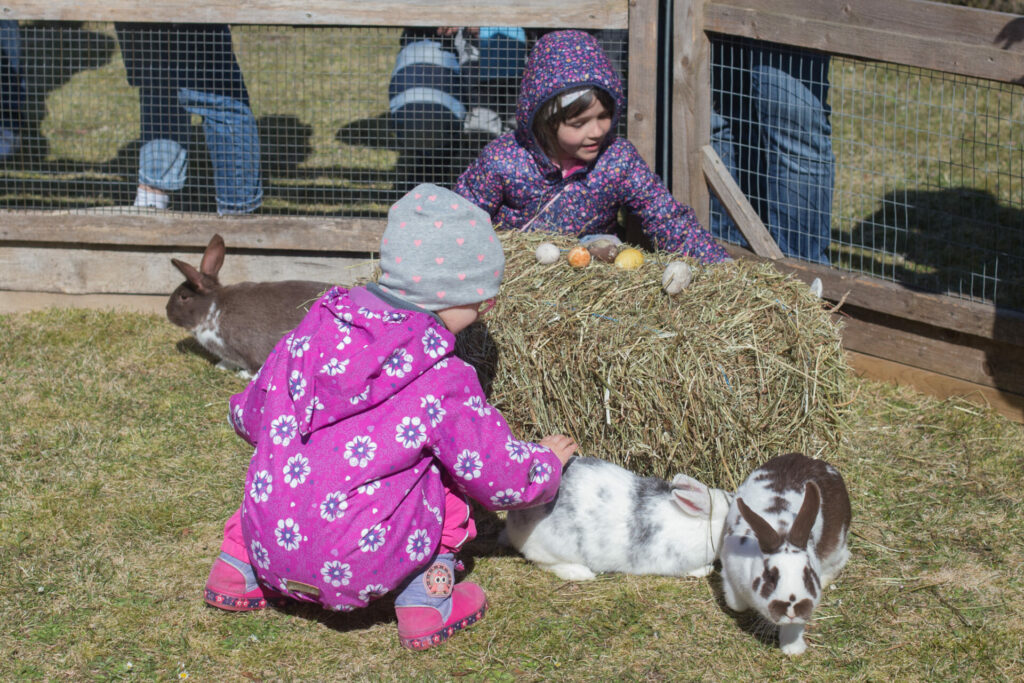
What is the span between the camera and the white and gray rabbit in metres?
3.71

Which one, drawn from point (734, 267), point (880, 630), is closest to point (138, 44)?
point (734, 267)

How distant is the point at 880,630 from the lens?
136 inches

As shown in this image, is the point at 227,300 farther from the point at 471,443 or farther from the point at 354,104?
the point at 354,104

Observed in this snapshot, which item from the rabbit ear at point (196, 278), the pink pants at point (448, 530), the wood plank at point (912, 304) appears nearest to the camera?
the pink pants at point (448, 530)

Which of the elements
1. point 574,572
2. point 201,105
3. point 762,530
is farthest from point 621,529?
point 201,105

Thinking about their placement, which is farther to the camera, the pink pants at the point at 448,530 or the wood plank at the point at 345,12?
the wood plank at the point at 345,12

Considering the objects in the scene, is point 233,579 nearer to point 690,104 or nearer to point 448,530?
point 448,530

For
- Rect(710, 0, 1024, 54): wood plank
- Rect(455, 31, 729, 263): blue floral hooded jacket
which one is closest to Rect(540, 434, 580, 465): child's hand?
Rect(455, 31, 729, 263): blue floral hooded jacket

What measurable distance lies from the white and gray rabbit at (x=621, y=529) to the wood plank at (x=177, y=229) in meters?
2.48

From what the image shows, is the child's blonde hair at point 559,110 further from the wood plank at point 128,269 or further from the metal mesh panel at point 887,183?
the wood plank at point 128,269

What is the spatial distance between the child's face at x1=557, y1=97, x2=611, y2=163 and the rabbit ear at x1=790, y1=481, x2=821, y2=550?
2.18 m

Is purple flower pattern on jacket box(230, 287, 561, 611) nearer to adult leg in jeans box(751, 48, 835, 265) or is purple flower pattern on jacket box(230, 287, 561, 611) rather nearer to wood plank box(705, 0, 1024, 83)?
wood plank box(705, 0, 1024, 83)

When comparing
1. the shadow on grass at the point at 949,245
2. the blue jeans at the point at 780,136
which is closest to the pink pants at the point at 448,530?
the blue jeans at the point at 780,136

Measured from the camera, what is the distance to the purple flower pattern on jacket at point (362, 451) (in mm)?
3109
